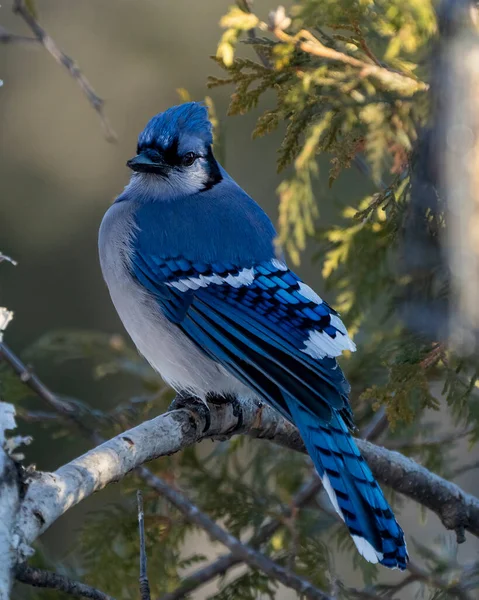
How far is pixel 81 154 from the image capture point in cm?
605

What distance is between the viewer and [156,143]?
9.44 feet

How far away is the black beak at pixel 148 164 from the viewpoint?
280cm

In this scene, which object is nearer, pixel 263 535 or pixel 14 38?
pixel 14 38

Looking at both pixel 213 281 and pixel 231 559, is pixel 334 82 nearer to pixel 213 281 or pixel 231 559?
pixel 213 281

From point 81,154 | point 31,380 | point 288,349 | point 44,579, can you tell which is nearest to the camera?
point 44,579

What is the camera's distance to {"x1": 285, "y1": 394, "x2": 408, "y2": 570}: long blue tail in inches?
81.1

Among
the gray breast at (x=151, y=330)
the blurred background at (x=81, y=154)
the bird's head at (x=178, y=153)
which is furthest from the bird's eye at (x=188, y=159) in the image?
the blurred background at (x=81, y=154)

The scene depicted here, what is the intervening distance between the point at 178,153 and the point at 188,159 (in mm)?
53

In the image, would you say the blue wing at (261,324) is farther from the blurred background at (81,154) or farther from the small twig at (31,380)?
the blurred background at (81,154)

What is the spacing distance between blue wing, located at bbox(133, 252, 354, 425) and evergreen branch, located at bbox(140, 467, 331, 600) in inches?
15.3

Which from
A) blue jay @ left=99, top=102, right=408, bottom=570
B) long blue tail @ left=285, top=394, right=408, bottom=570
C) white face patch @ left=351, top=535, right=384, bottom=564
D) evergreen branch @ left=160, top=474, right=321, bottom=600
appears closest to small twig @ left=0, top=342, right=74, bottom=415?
blue jay @ left=99, top=102, right=408, bottom=570

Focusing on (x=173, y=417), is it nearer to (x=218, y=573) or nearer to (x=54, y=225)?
(x=218, y=573)

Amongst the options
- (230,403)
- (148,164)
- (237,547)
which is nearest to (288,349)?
(230,403)

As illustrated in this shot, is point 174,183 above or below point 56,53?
below
